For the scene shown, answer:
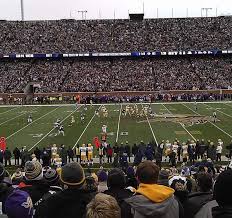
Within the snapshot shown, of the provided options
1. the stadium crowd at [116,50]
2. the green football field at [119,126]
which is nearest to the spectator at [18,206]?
the green football field at [119,126]

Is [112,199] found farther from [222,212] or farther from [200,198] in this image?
[200,198]

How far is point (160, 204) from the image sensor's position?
379cm

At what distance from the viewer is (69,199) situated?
13.1 ft

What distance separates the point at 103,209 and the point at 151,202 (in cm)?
88

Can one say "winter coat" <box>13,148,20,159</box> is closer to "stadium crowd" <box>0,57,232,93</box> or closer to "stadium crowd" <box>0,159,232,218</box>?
"stadium crowd" <box>0,159,232,218</box>

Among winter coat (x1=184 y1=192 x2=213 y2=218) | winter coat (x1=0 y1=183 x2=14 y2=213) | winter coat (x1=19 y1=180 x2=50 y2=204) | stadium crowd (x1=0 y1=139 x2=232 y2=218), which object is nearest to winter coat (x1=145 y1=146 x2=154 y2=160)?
stadium crowd (x1=0 y1=139 x2=232 y2=218)

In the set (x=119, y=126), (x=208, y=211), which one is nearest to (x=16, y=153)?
(x=119, y=126)

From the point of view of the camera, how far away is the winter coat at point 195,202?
4.31m

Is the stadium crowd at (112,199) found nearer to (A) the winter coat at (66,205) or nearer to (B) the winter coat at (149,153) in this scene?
(A) the winter coat at (66,205)

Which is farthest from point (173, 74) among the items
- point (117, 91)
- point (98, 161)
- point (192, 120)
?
point (98, 161)

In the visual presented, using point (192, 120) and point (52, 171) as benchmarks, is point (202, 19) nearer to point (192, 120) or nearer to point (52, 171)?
point (192, 120)

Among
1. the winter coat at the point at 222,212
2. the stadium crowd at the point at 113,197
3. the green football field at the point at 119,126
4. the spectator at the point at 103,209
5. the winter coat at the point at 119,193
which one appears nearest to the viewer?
the spectator at the point at 103,209

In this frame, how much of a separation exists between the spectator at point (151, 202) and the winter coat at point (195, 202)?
1.49 ft

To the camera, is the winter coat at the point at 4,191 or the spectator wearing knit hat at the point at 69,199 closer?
the spectator wearing knit hat at the point at 69,199
